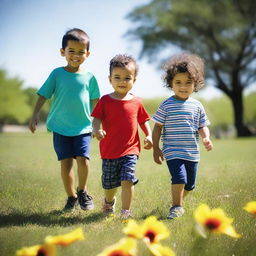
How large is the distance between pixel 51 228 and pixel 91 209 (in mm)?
910

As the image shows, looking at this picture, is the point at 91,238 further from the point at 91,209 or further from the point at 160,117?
the point at 160,117

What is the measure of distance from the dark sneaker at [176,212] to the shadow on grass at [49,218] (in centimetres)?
61

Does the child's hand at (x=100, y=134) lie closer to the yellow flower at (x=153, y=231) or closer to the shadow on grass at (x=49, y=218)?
the shadow on grass at (x=49, y=218)

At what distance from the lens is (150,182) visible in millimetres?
4797

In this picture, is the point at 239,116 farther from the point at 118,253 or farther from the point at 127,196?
the point at 118,253

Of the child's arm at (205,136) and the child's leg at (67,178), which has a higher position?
the child's arm at (205,136)

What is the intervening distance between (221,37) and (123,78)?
27246 millimetres

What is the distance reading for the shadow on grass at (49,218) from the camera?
10.3 ft

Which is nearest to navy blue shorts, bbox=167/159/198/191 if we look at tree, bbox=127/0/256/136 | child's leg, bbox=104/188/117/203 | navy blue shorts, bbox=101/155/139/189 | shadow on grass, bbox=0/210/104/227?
navy blue shorts, bbox=101/155/139/189

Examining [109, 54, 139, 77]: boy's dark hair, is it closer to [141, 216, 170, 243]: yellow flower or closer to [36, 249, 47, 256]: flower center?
[141, 216, 170, 243]: yellow flower

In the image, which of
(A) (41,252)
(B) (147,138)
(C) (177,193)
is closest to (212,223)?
(A) (41,252)

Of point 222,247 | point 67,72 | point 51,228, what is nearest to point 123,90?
point 67,72

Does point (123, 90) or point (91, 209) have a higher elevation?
point (123, 90)

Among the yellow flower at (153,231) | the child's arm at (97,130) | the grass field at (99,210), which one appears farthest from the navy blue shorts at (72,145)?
the yellow flower at (153,231)
